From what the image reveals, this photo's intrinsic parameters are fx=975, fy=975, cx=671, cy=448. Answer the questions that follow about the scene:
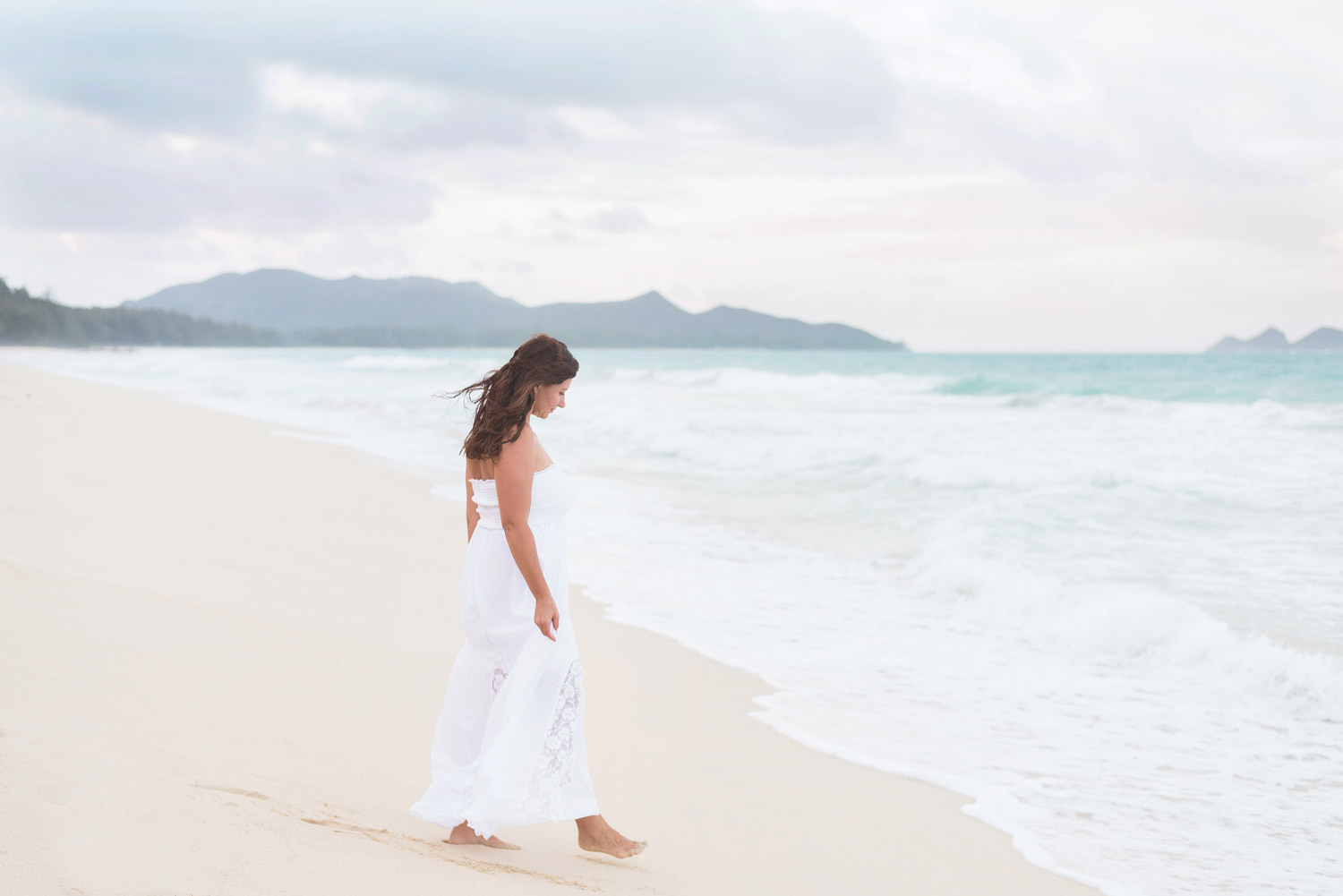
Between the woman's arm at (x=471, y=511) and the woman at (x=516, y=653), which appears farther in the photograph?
the woman's arm at (x=471, y=511)

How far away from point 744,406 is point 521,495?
88.1 feet

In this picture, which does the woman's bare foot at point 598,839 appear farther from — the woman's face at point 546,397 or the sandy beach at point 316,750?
the woman's face at point 546,397

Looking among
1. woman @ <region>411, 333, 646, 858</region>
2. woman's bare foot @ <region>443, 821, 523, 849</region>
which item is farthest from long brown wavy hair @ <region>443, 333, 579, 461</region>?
woman's bare foot @ <region>443, 821, 523, 849</region>

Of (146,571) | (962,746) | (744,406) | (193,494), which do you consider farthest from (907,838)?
(744,406)

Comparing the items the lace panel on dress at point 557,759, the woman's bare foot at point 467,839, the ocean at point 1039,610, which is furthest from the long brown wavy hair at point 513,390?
the ocean at point 1039,610

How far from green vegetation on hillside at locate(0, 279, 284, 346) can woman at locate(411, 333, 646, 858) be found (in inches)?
3843

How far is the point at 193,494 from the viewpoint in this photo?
336 inches

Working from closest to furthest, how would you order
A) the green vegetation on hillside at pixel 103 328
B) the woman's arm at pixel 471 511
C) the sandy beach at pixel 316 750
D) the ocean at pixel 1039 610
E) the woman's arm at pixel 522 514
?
the sandy beach at pixel 316 750
the woman's arm at pixel 522 514
the woman's arm at pixel 471 511
the ocean at pixel 1039 610
the green vegetation on hillside at pixel 103 328

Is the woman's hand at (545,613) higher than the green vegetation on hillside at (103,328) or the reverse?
the reverse

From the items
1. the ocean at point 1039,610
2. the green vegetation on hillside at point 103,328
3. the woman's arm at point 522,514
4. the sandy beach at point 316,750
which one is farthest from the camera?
the green vegetation on hillside at point 103,328

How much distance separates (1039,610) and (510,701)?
17.6 feet

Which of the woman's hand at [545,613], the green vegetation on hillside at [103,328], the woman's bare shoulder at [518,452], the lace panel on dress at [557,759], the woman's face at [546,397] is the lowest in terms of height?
the lace panel on dress at [557,759]

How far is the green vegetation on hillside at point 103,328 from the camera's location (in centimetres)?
8544

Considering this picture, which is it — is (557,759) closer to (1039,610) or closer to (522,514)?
(522,514)
